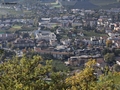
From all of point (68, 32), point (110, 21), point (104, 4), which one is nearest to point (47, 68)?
point (68, 32)

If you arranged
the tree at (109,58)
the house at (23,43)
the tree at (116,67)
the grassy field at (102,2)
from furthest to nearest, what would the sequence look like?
1. the grassy field at (102,2)
2. the house at (23,43)
3. the tree at (109,58)
4. the tree at (116,67)

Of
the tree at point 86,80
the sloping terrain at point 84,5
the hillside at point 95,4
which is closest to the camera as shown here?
the tree at point 86,80

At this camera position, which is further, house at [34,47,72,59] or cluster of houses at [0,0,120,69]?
cluster of houses at [0,0,120,69]

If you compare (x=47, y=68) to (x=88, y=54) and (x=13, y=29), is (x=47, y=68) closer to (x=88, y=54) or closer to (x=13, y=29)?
(x=88, y=54)

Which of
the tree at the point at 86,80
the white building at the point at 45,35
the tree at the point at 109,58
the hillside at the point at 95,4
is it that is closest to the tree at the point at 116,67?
the tree at the point at 109,58

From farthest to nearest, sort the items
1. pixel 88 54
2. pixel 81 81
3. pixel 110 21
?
pixel 110 21 → pixel 88 54 → pixel 81 81

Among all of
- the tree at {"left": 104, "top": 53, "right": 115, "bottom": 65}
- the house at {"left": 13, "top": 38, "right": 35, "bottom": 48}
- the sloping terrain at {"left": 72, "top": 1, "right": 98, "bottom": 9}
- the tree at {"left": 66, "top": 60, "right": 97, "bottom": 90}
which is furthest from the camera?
the sloping terrain at {"left": 72, "top": 1, "right": 98, "bottom": 9}

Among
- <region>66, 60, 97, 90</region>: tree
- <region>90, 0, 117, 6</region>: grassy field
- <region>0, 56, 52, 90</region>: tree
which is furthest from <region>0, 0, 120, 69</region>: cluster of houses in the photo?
<region>0, 56, 52, 90</region>: tree

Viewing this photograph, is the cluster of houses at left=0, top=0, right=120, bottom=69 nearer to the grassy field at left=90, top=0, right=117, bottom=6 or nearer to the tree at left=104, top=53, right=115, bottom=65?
the tree at left=104, top=53, right=115, bottom=65

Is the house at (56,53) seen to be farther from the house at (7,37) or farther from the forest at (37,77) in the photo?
the forest at (37,77)
